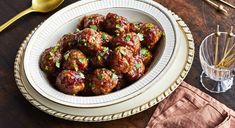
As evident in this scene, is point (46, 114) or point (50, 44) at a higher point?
point (50, 44)

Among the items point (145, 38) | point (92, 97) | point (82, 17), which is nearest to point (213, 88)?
point (145, 38)

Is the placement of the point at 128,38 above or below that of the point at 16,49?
above

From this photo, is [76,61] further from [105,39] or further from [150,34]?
[150,34]

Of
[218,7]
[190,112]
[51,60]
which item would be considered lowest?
[190,112]

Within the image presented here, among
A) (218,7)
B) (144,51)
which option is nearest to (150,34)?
(144,51)

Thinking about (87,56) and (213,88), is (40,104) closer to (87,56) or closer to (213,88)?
(87,56)

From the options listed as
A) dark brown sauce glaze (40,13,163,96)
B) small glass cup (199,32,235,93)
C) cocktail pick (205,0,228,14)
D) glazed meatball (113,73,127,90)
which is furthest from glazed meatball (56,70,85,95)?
cocktail pick (205,0,228,14)
